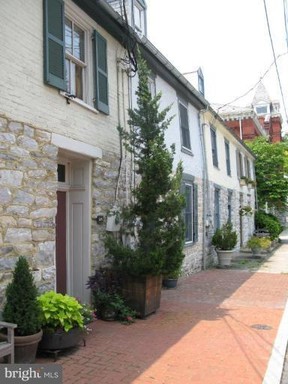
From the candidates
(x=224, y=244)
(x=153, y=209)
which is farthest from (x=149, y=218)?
(x=224, y=244)

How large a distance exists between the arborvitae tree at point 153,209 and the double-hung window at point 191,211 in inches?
186

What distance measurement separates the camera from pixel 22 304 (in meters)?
4.58

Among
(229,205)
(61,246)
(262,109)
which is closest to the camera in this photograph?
(61,246)

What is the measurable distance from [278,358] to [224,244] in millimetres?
8599

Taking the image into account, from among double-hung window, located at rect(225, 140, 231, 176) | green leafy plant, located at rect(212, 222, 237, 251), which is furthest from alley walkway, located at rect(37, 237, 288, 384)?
double-hung window, located at rect(225, 140, 231, 176)

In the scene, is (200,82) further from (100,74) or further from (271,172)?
(271,172)

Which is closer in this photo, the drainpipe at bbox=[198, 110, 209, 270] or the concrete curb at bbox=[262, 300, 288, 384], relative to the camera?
the concrete curb at bbox=[262, 300, 288, 384]

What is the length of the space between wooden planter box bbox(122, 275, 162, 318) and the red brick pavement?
0.67 ft

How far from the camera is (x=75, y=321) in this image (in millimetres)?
5086

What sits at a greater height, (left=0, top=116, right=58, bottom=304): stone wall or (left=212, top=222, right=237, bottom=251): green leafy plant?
(left=0, top=116, right=58, bottom=304): stone wall

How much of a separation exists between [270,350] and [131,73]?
5910 mm

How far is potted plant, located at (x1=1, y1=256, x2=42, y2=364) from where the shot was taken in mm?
A: 4438

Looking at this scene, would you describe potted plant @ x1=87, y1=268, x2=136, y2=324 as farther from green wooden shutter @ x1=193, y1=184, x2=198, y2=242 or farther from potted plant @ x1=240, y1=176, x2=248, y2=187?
potted plant @ x1=240, y1=176, x2=248, y2=187

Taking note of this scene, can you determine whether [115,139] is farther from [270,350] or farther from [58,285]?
[270,350]
